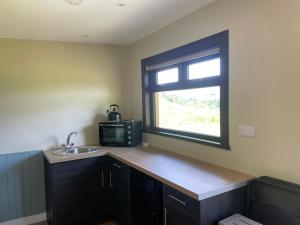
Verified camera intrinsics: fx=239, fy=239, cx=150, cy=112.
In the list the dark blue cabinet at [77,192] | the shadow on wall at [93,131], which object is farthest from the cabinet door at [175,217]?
the shadow on wall at [93,131]

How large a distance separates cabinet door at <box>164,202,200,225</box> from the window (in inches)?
28.3

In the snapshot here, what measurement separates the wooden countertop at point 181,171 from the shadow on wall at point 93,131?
56cm

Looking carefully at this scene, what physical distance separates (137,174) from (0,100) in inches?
76.1

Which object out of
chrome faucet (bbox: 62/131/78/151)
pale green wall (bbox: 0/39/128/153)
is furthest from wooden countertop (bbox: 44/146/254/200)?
pale green wall (bbox: 0/39/128/153)

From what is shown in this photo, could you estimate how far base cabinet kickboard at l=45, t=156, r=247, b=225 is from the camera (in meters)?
2.41

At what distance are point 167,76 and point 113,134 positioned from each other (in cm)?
109

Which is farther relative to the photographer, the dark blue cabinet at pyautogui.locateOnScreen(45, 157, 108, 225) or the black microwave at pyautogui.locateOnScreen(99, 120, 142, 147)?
the black microwave at pyautogui.locateOnScreen(99, 120, 142, 147)

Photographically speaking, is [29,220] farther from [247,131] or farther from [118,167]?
[247,131]

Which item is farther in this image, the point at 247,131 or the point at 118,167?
the point at 118,167

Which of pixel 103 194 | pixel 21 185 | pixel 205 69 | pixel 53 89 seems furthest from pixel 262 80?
pixel 21 185

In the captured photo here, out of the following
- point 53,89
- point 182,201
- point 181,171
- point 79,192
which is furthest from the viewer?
point 53,89

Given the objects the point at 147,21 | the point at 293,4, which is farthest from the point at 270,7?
the point at 147,21

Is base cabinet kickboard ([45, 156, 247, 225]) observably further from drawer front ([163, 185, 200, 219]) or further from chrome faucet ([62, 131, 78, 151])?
chrome faucet ([62, 131, 78, 151])

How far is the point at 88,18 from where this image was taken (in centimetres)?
243
